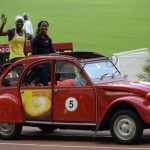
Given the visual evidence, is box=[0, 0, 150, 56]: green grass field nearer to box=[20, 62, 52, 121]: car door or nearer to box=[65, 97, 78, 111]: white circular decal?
box=[20, 62, 52, 121]: car door

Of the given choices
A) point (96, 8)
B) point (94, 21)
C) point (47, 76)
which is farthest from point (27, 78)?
point (96, 8)

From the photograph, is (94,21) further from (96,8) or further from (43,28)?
(43,28)

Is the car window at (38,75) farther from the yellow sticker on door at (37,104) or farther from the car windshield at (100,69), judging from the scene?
the car windshield at (100,69)

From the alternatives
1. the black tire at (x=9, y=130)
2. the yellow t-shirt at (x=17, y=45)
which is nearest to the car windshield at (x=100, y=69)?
the black tire at (x=9, y=130)

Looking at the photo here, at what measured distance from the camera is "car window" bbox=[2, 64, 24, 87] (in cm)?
1280

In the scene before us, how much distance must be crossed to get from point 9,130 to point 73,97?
1.65 metres

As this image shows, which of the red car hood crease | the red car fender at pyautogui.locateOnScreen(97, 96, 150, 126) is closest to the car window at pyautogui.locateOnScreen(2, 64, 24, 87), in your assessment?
the red car hood crease

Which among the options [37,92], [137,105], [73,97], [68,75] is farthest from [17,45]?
[137,105]

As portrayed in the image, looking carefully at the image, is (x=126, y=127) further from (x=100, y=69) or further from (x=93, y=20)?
(x=93, y=20)

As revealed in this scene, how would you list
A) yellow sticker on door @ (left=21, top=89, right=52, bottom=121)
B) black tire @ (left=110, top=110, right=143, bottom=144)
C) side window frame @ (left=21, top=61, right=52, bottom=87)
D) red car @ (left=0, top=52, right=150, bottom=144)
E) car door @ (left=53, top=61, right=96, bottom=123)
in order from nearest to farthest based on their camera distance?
black tire @ (left=110, top=110, right=143, bottom=144) < red car @ (left=0, top=52, right=150, bottom=144) < car door @ (left=53, top=61, right=96, bottom=123) < yellow sticker on door @ (left=21, top=89, right=52, bottom=121) < side window frame @ (left=21, top=61, right=52, bottom=87)

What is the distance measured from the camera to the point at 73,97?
11.9 m

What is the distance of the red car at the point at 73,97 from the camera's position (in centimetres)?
1134

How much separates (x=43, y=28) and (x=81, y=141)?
283 cm

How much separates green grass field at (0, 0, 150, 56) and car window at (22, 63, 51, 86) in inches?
683
